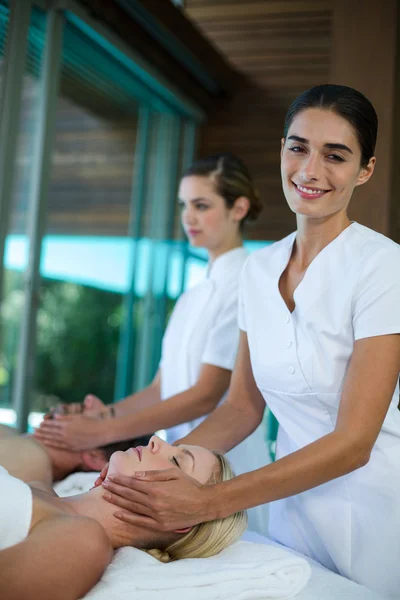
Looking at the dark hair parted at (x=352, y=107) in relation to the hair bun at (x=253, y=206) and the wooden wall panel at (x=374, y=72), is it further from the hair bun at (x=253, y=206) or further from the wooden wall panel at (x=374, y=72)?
the hair bun at (x=253, y=206)

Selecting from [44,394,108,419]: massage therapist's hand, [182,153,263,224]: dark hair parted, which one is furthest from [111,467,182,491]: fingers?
[182,153,263,224]: dark hair parted

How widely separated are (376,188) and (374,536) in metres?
1.29

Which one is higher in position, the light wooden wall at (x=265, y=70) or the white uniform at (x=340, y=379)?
the light wooden wall at (x=265, y=70)

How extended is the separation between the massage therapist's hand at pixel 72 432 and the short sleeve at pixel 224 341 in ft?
1.35

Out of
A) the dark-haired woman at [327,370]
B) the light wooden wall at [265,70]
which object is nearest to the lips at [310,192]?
the dark-haired woman at [327,370]

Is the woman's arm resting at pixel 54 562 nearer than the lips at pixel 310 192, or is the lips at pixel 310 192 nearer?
the woman's arm resting at pixel 54 562

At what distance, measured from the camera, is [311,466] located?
4.73 ft

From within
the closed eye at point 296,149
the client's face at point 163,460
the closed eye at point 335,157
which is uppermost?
the closed eye at point 296,149

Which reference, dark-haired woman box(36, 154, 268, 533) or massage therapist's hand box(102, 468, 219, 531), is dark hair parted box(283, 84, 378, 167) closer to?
massage therapist's hand box(102, 468, 219, 531)

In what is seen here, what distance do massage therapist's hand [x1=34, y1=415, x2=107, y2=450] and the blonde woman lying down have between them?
57cm

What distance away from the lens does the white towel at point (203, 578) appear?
4.49ft

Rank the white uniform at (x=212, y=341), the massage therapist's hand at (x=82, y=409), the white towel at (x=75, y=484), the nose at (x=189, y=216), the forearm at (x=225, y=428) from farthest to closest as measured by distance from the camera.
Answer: the nose at (x=189, y=216), the massage therapist's hand at (x=82, y=409), the white uniform at (x=212, y=341), the white towel at (x=75, y=484), the forearm at (x=225, y=428)

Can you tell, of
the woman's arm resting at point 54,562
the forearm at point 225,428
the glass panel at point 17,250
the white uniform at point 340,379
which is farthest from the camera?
the glass panel at point 17,250

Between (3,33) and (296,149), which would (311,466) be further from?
(3,33)
